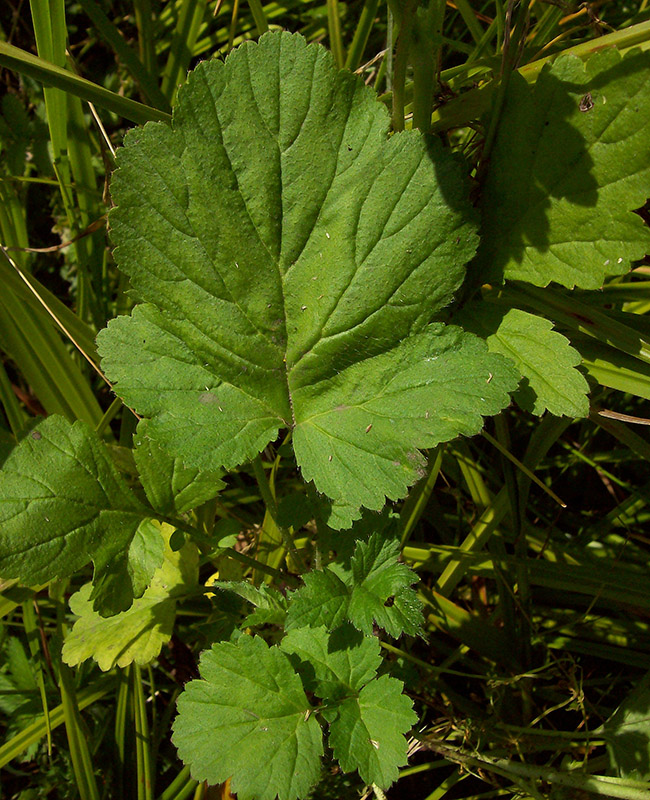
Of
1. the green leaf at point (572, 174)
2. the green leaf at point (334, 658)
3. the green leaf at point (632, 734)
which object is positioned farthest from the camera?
the green leaf at point (632, 734)

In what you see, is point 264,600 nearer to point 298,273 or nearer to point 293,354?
point 293,354

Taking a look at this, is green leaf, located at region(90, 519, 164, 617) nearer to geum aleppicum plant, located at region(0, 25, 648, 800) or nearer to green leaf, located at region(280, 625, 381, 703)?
geum aleppicum plant, located at region(0, 25, 648, 800)

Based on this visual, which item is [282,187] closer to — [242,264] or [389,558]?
[242,264]

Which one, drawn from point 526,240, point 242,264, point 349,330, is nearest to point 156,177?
point 242,264

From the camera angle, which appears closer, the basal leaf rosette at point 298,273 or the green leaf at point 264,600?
the basal leaf rosette at point 298,273

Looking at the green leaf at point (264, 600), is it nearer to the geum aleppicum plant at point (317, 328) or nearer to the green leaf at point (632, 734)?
the geum aleppicum plant at point (317, 328)

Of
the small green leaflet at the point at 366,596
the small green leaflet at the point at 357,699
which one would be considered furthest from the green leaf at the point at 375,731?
the small green leaflet at the point at 366,596

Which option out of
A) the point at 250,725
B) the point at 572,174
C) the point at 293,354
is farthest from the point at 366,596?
the point at 572,174
